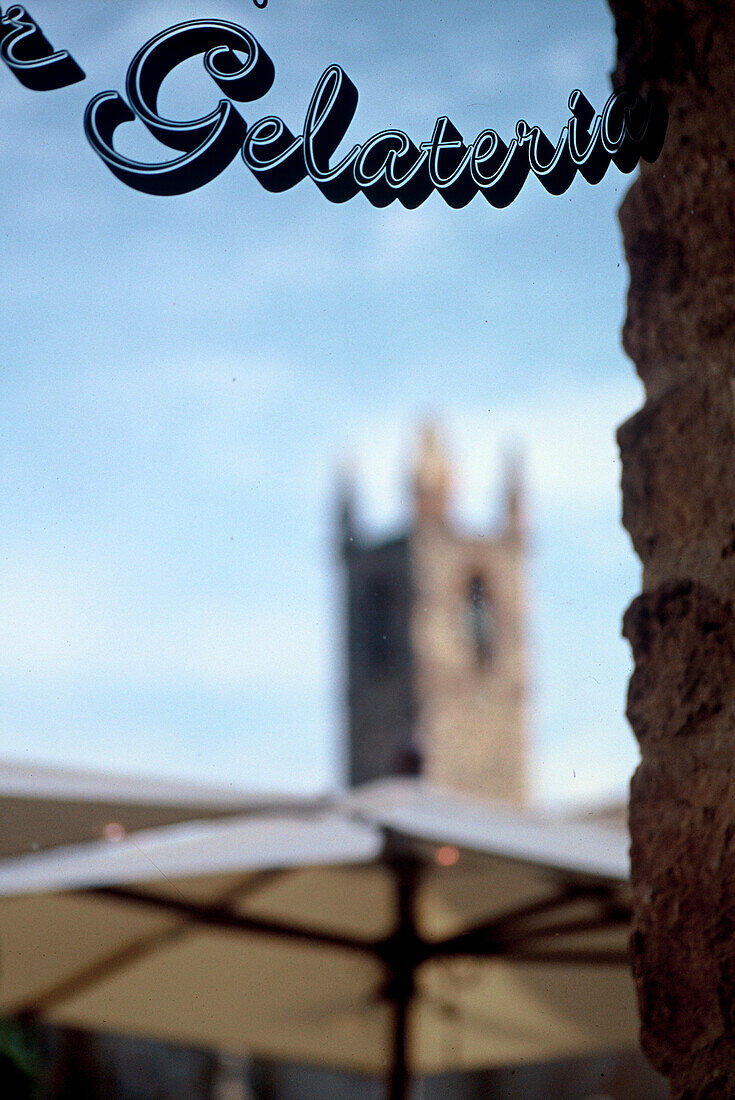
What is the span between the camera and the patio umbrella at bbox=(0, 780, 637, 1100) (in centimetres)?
315

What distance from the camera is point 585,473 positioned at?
1.47 m

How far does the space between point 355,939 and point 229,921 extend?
52 centimetres

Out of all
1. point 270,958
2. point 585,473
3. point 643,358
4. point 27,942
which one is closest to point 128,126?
point 643,358

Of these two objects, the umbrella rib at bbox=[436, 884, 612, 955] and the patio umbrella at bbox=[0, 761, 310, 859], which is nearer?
the patio umbrella at bbox=[0, 761, 310, 859]

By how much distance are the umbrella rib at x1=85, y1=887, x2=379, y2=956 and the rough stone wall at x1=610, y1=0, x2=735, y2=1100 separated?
6.87 ft

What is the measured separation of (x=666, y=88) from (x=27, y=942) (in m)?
2.76

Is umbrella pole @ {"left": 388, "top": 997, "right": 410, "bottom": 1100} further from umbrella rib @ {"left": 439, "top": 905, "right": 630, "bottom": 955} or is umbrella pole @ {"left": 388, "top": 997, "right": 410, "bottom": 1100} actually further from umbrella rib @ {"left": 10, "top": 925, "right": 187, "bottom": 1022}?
umbrella rib @ {"left": 10, "top": 925, "right": 187, "bottom": 1022}

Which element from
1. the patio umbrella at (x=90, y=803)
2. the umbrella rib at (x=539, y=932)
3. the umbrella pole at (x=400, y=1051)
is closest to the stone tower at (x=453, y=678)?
the umbrella pole at (x=400, y=1051)

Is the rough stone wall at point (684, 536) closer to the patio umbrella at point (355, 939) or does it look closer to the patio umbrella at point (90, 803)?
the patio umbrella at point (90, 803)

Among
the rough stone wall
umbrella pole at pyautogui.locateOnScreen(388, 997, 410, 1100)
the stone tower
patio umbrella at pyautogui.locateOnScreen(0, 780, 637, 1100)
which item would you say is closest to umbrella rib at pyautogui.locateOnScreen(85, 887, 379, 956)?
patio umbrella at pyautogui.locateOnScreen(0, 780, 637, 1100)

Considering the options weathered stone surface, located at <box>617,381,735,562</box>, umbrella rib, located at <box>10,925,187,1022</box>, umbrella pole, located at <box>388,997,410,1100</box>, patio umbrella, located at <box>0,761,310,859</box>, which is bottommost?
umbrella pole, located at <box>388,997,410,1100</box>

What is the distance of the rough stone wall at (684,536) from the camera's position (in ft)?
3.59

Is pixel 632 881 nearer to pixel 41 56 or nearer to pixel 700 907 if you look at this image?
Answer: pixel 700 907

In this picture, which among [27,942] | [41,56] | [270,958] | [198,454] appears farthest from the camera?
[270,958]
